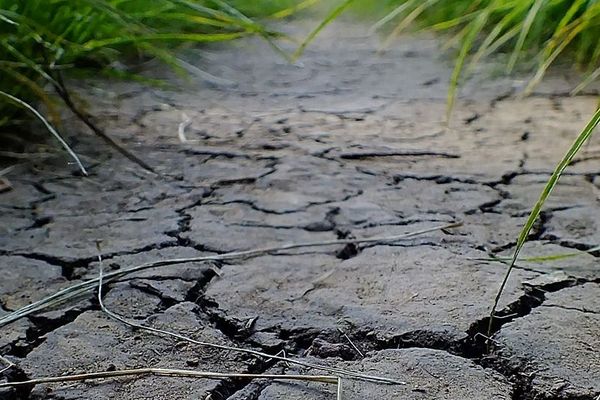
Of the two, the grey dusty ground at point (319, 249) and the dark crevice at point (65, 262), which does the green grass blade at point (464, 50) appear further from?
the dark crevice at point (65, 262)

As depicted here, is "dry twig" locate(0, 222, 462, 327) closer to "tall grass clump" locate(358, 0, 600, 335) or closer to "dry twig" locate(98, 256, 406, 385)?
"dry twig" locate(98, 256, 406, 385)

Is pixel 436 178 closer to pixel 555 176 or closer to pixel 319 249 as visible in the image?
pixel 319 249

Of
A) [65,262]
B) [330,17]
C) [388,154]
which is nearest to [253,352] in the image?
[65,262]

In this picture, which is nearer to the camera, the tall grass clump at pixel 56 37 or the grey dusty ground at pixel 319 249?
the grey dusty ground at pixel 319 249

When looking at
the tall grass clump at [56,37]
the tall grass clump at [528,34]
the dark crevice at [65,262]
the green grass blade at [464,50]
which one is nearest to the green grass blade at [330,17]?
the tall grass clump at [56,37]

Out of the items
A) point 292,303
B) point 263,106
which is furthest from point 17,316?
point 263,106

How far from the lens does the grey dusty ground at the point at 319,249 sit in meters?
0.88

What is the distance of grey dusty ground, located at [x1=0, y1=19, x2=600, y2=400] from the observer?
878 millimetres

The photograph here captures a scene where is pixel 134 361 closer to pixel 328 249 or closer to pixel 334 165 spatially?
pixel 328 249

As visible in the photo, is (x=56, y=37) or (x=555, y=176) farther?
(x=56, y=37)

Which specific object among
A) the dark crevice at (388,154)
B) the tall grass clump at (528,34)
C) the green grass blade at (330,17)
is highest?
the tall grass clump at (528,34)

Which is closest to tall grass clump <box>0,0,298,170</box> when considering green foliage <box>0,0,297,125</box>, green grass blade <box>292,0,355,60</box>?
green foliage <box>0,0,297,125</box>

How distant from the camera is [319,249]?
1.25m

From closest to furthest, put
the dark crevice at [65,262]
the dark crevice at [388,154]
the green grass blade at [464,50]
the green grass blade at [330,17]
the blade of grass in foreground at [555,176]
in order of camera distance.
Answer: the blade of grass in foreground at [555,176] → the dark crevice at [65,262] → the green grass blade at [330,17] → the green grass blade at [464,50] → the dark crevice at [388,154]
